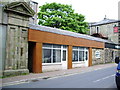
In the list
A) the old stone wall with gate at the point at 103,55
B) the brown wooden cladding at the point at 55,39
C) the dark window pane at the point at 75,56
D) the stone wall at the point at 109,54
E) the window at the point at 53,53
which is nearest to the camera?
the brown wooden cladding at the point at 55,39

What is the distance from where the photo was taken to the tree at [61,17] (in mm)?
34806

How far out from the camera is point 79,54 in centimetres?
2075

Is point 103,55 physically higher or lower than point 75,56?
lower

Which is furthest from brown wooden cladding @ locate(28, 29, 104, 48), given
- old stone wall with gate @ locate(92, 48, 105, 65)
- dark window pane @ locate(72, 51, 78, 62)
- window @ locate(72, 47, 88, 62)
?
old stone wall with gate @ locate(92, 48, 105, 65)

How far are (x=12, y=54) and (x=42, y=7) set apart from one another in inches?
1078

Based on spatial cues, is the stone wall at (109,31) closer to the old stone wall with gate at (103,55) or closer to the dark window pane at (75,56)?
the old stone wall with gate at (103,55)

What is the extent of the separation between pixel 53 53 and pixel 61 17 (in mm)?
21112

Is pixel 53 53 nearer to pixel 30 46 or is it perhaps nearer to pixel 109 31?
pixel 30 46

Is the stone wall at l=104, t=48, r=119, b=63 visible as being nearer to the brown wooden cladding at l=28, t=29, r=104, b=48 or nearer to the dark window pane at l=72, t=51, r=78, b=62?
the brown wooden cladding at l=28, t=29, r=104, b=48

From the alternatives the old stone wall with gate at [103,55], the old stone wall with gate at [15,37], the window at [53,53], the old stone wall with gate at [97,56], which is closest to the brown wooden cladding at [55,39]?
the window at [53,53]

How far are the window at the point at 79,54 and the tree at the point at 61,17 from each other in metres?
13.3

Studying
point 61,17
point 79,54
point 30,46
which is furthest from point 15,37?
point 61,17

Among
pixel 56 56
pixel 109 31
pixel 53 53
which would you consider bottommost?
pixel 56 56

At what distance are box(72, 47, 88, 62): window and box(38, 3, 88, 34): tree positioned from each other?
1326 cm
